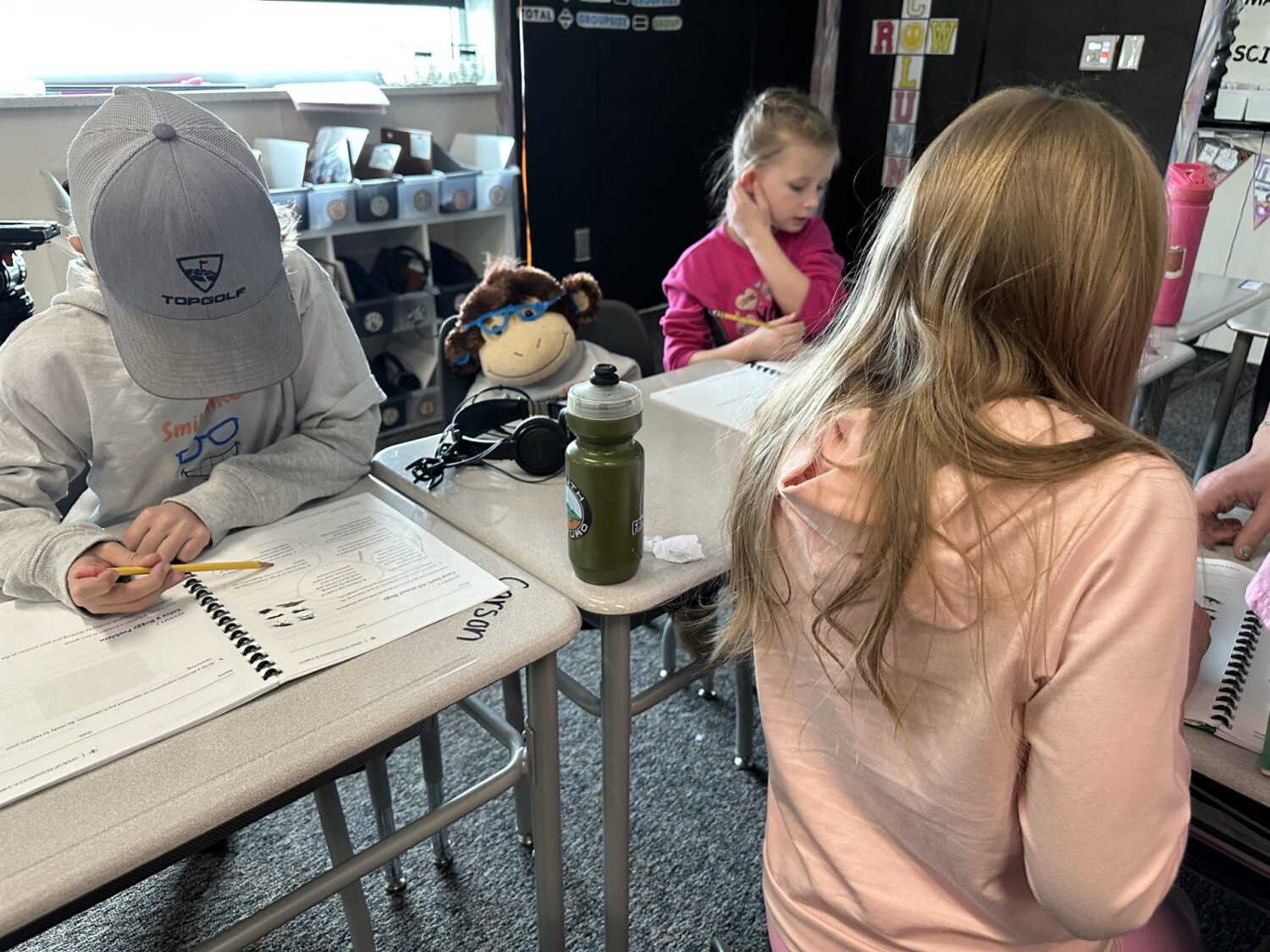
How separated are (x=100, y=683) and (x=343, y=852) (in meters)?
0.55

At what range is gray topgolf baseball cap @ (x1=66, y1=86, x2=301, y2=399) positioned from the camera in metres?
A: 0.87

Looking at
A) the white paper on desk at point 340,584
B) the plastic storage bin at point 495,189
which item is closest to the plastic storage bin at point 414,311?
the plastic storage bin at point 495,189

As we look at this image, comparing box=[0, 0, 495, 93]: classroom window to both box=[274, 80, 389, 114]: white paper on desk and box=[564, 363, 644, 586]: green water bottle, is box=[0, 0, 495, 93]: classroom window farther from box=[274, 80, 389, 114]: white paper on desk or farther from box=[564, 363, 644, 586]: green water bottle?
box=[564, 363, 644, 586]: green water bottle

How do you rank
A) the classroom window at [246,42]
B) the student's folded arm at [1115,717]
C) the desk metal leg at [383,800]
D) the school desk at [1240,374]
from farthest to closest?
the classroom window at [246,42] < the school desk at [1240,374] < the desk metal leg at [383,800] < the student's folded arm at [1115,717]

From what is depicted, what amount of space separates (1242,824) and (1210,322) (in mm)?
1361

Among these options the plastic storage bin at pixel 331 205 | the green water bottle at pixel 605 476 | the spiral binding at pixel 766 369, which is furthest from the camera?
the plastic storage bin at pixel 331 205

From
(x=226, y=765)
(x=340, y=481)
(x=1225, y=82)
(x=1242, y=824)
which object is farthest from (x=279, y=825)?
(x=1225, y=82)

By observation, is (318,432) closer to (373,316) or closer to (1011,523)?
(1011,523)

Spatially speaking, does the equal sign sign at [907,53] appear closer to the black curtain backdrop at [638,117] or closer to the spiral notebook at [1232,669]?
the black curtain backdrop at [638,117]

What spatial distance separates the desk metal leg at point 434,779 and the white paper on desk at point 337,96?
6.67 feet

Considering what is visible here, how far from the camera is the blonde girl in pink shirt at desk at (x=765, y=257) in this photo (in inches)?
68.2

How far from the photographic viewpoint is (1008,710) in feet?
2.05

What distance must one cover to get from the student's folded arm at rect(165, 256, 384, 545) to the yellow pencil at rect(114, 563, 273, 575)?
0.08 meters

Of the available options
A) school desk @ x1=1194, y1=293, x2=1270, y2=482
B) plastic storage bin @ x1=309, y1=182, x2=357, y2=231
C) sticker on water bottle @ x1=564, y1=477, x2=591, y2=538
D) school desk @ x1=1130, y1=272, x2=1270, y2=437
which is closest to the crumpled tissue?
sticker on water bottle @ x1=564, y1=477, x2=591, y2=538
